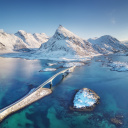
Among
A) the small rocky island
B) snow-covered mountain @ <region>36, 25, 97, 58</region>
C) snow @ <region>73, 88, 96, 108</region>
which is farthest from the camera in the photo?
snow-covered mountain @ <region>36, 25, 97, 58</region>

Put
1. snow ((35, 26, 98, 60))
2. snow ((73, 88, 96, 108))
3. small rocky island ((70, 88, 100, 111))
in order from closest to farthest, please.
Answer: small rocky island ((70, 88, 100, 111)) → snow ((73, 88, 96, 108)) → snow ((35, 26, 98, 60))

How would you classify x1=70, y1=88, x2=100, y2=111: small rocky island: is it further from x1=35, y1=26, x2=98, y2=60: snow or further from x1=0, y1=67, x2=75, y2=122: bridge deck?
x1=35, y1=26, x2=98, y2=60: snow

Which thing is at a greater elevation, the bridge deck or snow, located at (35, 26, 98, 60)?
snow, located at (35, 26, 98, 60)

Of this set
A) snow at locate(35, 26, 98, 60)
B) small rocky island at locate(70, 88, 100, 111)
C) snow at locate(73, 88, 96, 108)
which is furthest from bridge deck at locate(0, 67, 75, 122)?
snow at locate(35, 26, 98, 60)

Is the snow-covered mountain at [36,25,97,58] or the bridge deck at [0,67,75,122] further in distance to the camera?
the snow-covered mountain at [36,25,97,58]

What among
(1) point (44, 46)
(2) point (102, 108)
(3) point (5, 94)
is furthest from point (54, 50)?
(2) point (102, 108)

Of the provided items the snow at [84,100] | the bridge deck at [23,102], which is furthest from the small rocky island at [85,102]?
the bridge deck at [23,102]

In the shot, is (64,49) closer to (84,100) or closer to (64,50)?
(64,50)

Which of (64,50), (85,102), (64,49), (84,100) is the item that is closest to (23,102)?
(84,100)

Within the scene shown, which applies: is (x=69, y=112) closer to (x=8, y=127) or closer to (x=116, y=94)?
(x=8, y=127)

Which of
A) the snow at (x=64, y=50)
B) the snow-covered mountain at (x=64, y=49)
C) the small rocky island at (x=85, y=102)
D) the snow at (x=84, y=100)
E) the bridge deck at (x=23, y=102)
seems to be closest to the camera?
the bridge deck at (x=23, y=102)

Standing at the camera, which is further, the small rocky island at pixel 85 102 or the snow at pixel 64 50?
the snow at pixel 64 50

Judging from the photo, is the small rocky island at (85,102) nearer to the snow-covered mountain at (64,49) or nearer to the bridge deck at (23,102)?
the bridge deck at (23,102)
